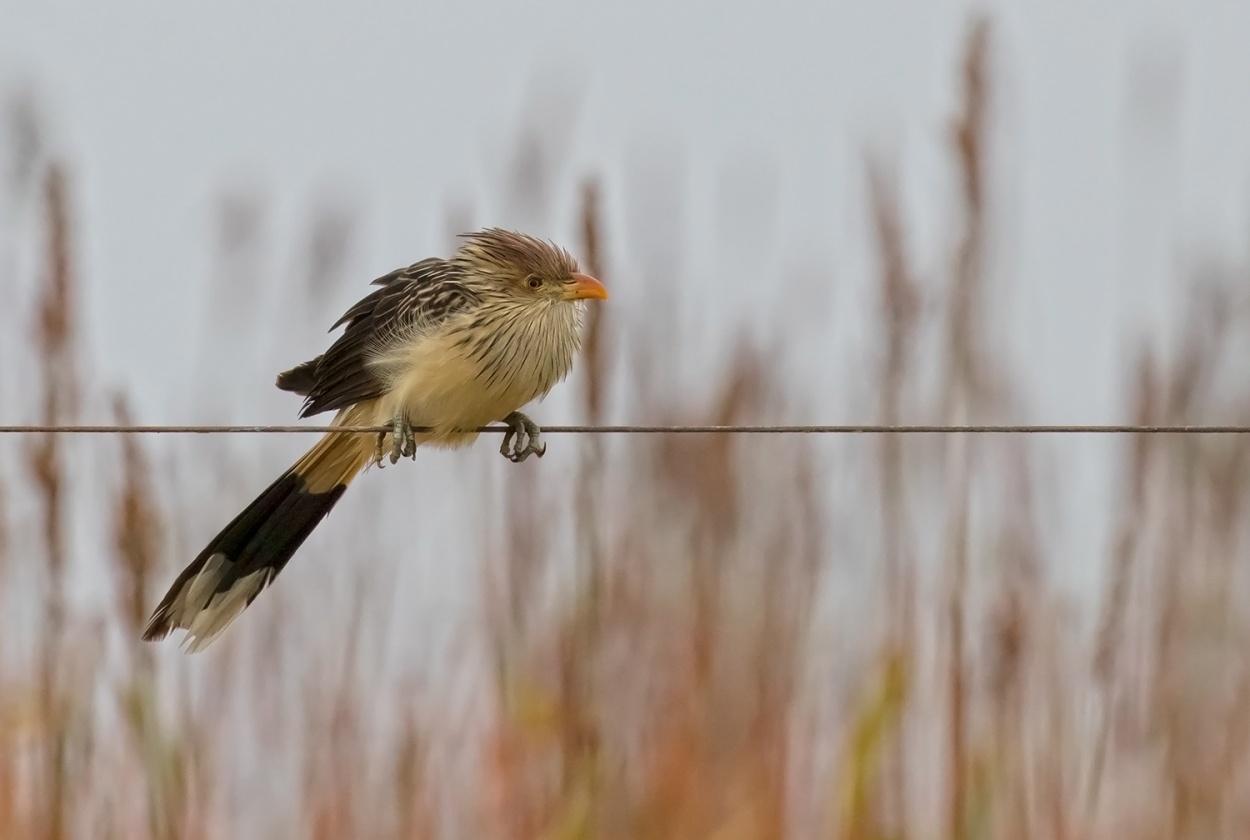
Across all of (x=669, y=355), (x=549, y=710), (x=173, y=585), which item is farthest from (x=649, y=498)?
(x=173, y=585)

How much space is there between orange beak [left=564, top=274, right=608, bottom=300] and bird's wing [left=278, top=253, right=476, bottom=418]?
227 millimetres

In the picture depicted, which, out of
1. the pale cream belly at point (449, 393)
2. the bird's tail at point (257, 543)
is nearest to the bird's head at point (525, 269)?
the pale cream belly at point (449, 393)

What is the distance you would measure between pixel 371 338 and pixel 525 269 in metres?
0.40

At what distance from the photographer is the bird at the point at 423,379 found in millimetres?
3143

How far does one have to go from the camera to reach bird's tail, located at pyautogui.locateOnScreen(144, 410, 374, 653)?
9.49ft

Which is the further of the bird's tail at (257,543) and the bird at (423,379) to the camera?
the bird at (423,379)

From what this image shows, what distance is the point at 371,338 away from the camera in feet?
11.1

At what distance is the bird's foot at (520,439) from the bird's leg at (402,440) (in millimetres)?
197

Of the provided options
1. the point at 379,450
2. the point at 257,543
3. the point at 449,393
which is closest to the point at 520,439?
the point at 449,393

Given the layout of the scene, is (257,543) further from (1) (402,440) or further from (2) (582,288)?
(2) (582,288)

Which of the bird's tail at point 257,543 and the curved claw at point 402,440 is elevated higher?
the curved claw at point 402,440

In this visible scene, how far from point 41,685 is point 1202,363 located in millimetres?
2179

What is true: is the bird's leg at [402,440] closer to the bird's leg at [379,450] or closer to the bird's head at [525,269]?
the bird's leg at [379,450]

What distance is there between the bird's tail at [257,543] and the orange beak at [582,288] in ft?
1.95
